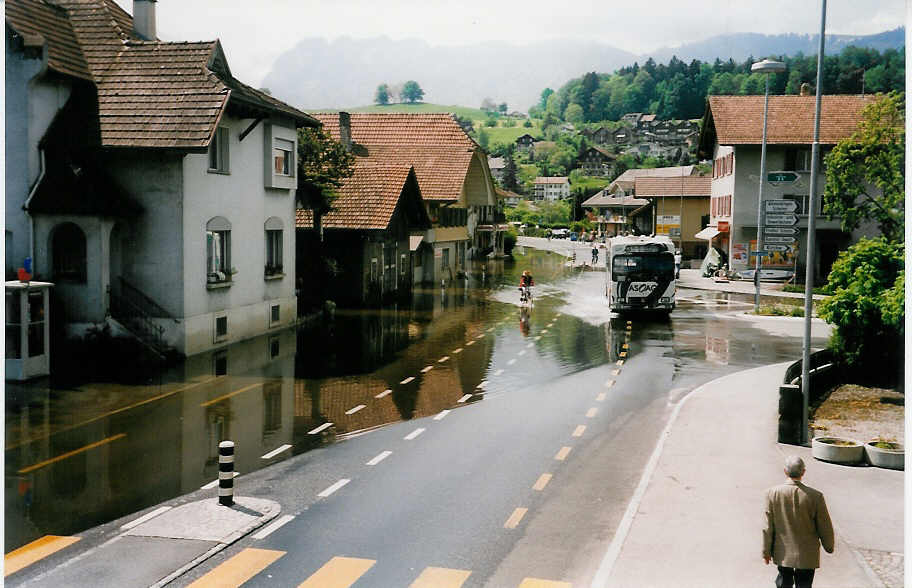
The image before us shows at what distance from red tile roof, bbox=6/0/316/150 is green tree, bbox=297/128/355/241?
7.43 meters

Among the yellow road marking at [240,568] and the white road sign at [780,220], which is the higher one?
the white road sign at [780,220]

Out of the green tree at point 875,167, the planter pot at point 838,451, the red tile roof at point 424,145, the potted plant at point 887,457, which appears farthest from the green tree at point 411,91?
the potted plant at point 887,457

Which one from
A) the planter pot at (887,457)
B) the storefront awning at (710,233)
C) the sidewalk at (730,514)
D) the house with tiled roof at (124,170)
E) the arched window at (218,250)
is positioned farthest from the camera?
the storefront awning at (710,233)

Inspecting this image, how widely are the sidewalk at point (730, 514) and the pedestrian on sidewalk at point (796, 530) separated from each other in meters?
1.13

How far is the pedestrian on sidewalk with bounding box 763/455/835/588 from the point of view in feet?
26.3

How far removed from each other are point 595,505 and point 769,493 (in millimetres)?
3854

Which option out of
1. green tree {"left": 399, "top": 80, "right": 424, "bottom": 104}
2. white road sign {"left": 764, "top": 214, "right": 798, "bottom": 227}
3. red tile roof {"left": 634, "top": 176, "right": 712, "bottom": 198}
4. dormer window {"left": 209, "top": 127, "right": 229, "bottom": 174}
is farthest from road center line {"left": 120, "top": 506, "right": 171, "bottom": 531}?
green tree {"left": 399, "top": 80, "right": 424, "bottom": 104}

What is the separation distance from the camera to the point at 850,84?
42.3m

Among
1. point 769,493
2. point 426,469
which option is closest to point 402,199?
point 426,469

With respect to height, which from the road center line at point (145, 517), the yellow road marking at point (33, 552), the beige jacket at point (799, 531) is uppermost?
the beige jacket at point (799, 531)

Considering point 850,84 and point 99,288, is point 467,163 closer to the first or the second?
point 850,84

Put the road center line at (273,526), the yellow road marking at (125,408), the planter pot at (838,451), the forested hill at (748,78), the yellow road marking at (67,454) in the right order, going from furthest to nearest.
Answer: the forested hill at (748,78) → the yellow road marking at (125,408) → the planter pot at (838,451) → the yellow road marking at (67,454) → the road center line at (273,526)

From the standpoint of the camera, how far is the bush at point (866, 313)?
20.9 meters

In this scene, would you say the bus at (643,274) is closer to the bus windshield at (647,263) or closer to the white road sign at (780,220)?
the bus windshield at (647,263)
